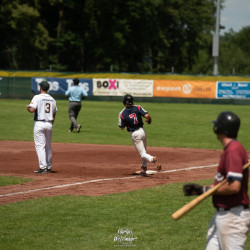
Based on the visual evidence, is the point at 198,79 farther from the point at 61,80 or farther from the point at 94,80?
→ the point at 61,80

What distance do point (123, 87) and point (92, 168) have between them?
24912 mm

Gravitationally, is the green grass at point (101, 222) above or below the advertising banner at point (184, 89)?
below

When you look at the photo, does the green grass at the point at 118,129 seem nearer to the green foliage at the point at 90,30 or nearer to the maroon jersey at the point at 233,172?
the maroon jersey at the point at 233,172

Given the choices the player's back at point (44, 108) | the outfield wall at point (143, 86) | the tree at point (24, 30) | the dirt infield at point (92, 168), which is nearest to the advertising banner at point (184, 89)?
the outfield wall at point (143, 86)

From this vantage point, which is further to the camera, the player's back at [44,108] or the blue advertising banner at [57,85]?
the blue advertising banner at [57,85]

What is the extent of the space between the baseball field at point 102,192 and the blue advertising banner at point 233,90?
49.4 ft

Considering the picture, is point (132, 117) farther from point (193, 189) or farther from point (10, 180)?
point (193, 189)

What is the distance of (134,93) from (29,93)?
7756 millimetres

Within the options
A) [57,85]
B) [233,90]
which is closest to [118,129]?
[233,90]

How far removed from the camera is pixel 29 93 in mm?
38594

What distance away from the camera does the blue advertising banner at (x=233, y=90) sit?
36406mm

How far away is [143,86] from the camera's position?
37.6m

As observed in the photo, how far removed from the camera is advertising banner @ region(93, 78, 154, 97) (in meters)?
37.6

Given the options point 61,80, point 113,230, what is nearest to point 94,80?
point 61,80
